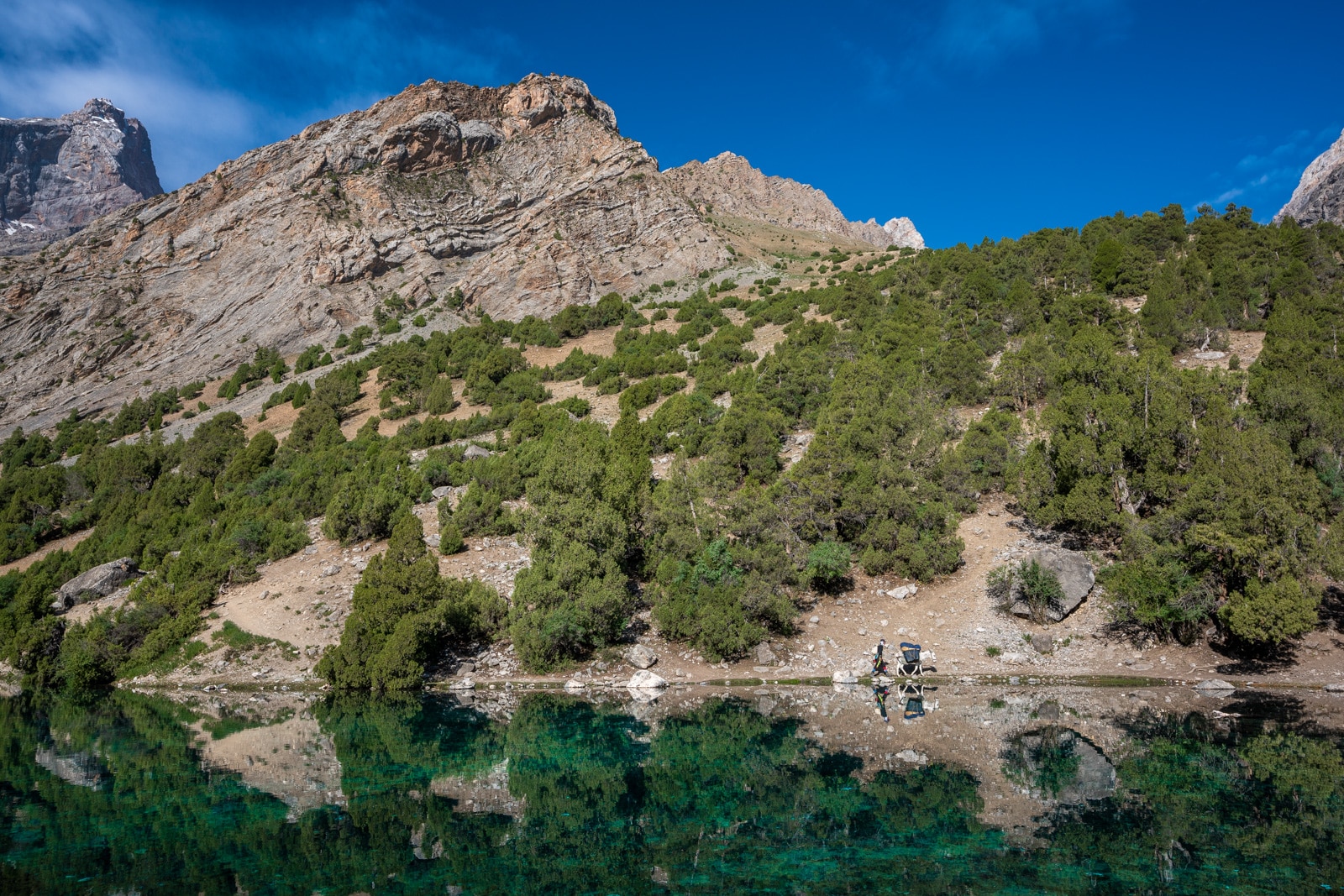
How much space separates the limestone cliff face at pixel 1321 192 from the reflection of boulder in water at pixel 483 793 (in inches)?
3553

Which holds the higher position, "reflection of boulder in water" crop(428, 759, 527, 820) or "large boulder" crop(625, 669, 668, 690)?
"large boulder" crop(625, 669, 668, 690)

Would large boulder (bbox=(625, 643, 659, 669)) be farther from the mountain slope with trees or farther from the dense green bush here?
the dense green bush

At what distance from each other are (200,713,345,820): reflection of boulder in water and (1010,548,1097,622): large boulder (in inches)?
748

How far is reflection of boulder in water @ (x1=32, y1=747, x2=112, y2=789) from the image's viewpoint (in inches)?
519

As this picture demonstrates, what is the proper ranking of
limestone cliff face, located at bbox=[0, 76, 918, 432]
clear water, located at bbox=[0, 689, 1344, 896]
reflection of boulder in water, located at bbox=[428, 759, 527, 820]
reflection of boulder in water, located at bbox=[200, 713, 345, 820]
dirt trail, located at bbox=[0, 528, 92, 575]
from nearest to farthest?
clear water, located at bbox=[0, 689, 1344, 896]
reflection of boulder in water, located at bbox=[428, 759, 527, 820]
reflection of boulder in water, located at bbox=[200, 713, 345, 820]
dirt trail, located at bbox=[0, 528, 92, 575]
limestone cliff face, located at bbox=[0, 76, 918, 432]

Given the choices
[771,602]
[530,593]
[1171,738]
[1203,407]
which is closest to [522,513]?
[530,593]

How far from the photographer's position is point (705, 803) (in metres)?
11.0

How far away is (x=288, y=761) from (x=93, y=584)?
22.8 m

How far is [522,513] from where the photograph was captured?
26844mm

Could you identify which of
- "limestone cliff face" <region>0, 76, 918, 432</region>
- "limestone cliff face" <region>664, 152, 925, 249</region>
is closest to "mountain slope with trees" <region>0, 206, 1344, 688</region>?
"limestone cliff face" <region>0, 76, 918, 432</region>

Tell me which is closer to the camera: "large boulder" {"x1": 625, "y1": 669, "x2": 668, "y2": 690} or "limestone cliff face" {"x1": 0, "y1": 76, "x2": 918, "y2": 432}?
"large boulder" {"x1": 625, "y1": 669, "x2": 668, "y2": 690}

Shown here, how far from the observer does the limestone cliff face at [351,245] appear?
6044 cm

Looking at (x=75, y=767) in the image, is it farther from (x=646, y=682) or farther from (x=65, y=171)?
(x=65, y=171)

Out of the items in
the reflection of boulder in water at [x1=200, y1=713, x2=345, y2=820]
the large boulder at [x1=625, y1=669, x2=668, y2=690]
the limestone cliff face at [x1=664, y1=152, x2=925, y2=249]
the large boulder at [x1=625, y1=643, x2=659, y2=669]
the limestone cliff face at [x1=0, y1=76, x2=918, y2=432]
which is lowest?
the reflection of boulder in water at [x1=200, y1=713, x2=345, y2=820]
